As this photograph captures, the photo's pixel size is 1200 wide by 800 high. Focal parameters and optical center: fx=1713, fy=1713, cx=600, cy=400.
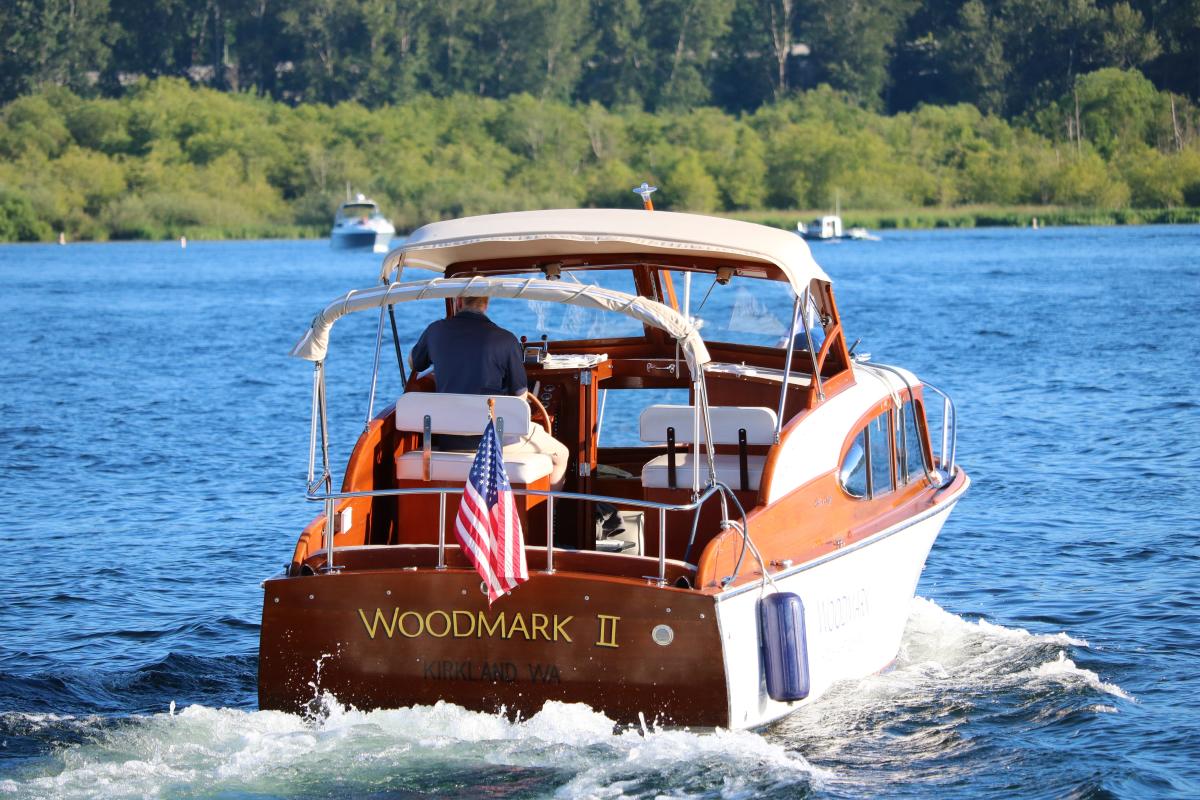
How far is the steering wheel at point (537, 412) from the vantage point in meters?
9.09

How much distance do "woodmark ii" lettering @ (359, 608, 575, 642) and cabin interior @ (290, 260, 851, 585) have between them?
0.27 metres

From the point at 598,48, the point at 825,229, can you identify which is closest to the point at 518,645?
the point at 825,229

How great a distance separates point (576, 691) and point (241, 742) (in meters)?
1.55

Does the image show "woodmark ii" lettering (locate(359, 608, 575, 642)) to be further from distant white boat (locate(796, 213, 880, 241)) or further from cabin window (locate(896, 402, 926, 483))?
distant white boat (locate(796, 213, 880, 241))

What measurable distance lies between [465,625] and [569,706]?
60 centimetres

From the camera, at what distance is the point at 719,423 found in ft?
29.2

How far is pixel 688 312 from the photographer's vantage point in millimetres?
10625

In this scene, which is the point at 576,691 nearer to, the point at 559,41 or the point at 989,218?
the point at 989,218

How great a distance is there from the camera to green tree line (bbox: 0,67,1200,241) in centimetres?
8669

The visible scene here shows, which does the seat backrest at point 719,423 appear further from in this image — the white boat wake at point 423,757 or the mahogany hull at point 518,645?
the white boat wake at point 423,757

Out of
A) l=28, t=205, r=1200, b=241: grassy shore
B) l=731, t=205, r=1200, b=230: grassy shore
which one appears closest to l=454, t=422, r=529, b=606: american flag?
l=731, t=205, r=1200, b=230: grassy shore

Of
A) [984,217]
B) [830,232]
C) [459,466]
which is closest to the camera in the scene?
[459,466]

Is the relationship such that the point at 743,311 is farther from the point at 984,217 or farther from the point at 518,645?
the point at 984,217

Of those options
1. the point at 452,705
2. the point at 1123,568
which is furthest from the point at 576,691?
the point at 1123,568
